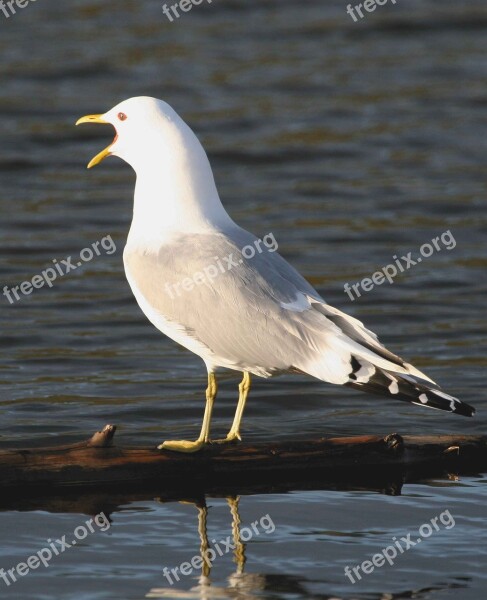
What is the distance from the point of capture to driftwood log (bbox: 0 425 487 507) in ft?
21.3

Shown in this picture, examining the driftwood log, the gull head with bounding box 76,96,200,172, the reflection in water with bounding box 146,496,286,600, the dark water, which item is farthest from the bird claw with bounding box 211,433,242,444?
the gull head with bounding box 76,96,200,172

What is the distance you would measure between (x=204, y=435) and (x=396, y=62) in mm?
11480

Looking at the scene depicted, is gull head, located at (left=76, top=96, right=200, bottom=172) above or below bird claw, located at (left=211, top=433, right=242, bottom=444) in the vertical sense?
above

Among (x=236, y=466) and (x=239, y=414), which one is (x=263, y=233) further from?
(x=236, y=466)

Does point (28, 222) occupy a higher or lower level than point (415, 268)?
higher

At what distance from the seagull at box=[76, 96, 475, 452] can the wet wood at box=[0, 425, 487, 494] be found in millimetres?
144

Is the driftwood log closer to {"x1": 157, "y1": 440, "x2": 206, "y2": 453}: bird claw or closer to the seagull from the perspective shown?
{"x1": 157, "y1": 440, "x2": 206, "y2": 453}: bird claw

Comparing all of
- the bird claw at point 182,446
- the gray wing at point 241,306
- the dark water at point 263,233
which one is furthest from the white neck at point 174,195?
the dark water at point 263,233

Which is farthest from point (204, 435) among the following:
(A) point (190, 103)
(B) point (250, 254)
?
(A) point (190, 103)

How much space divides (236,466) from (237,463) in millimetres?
20

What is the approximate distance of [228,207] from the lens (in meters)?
13.2

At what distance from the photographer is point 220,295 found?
6.82 metres

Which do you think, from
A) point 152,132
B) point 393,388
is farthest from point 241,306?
point 152,132

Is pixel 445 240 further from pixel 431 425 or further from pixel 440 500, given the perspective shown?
pixel 440 500
